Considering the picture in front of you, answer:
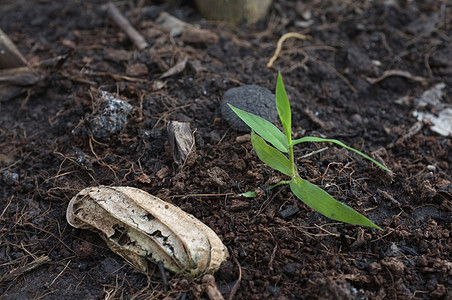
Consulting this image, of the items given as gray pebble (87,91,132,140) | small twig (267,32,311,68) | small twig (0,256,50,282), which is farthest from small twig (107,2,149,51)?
small twig (0,256,50,282)

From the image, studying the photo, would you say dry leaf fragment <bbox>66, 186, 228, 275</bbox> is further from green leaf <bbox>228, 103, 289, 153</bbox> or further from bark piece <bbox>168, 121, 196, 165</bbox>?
green leaf <bbox>228, 103, 289, 153</bbox>

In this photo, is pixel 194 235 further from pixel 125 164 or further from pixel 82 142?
pixel 82 142

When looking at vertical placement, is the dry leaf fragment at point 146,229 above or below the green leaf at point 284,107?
below

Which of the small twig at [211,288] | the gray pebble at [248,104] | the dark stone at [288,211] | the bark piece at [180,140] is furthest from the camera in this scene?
the gray pebble at [248,104]

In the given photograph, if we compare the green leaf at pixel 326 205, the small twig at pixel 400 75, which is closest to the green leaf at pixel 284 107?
the green leaf at pixel 326 205

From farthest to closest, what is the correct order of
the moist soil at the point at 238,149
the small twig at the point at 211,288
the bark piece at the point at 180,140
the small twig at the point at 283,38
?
the small twig at the point at 283,38
the bark piece at the point at 180,140
the moist soil at the point at 238,149
the small twig at the point at 211,288

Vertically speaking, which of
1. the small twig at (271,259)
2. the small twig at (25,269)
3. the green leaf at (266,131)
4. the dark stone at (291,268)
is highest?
the green leaf at (266,131)

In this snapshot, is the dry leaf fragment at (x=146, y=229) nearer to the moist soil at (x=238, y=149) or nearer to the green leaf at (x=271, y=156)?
the moist soil at (x=238, y=149)
